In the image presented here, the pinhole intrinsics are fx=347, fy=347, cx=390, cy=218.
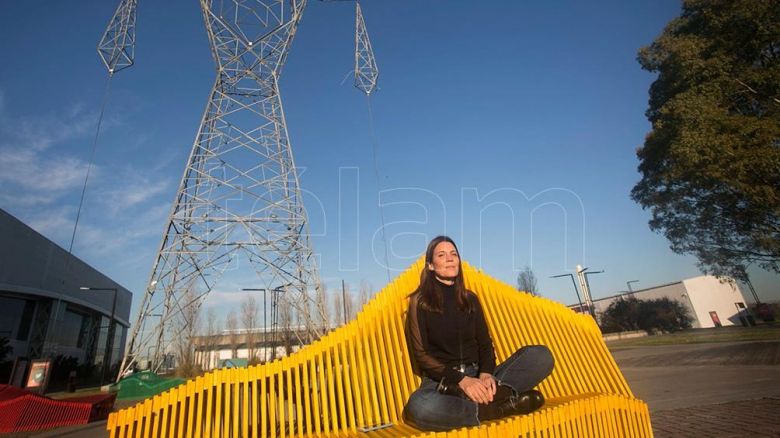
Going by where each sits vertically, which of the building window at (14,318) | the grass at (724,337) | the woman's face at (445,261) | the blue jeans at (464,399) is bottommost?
the grass at (724,337)

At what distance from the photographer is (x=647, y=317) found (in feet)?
144

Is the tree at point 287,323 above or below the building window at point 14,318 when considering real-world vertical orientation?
below

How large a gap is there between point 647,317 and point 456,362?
5301cm

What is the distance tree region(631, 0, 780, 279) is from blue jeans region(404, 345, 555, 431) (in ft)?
42.5

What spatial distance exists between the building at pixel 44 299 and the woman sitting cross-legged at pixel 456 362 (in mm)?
25137

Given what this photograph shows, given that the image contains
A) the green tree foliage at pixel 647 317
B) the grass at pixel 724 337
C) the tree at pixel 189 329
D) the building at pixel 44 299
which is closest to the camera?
the tree at pixel 189 329

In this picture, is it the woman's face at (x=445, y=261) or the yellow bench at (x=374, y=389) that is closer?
the yellow bench at (x=374, y=389)

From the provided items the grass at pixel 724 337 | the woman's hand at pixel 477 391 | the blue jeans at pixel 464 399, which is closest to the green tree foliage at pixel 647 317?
the grass at pixel 724 337

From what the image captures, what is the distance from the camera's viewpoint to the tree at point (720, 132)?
11227mm

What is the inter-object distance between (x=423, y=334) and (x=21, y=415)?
10.6 m

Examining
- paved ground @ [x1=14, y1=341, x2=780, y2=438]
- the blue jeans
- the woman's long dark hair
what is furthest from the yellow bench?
paved ground @ [x1=14, y1=341, x2=780, y2=438]

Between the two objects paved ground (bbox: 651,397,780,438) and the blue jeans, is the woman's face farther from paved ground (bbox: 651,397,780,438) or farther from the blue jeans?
paved ground (bbox: 651,397,780,438)

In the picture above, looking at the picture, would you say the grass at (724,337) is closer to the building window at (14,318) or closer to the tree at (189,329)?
the tree at (189,329)

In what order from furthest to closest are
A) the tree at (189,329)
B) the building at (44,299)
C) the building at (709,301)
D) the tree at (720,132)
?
the building at (709,301) → the building at (44,299) → the tree at (189,329) → the tree at (720,132)
